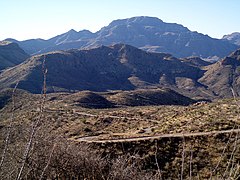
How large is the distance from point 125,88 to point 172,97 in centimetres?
6744

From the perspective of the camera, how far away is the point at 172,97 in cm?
13250

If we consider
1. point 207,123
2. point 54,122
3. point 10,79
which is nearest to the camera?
point 207,123

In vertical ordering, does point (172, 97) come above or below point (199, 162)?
below

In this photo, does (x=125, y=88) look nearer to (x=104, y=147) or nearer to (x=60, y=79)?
(x=60, y=79)

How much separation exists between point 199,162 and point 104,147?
9410 millimetres

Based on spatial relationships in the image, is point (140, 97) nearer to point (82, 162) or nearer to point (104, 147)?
point (104, 147)

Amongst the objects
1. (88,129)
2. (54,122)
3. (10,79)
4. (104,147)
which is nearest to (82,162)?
(104,147)

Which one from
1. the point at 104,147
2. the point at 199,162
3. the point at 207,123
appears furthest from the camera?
the point at 207,123

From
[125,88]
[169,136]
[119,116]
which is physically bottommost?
[125,88]

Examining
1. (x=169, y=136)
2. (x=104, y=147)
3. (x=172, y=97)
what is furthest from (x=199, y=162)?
(x=172, y=97)

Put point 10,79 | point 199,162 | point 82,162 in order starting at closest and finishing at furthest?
point 82,162 → point 199,162 → point 10,79

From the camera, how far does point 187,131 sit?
37281 mm

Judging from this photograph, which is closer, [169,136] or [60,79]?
[169,136]

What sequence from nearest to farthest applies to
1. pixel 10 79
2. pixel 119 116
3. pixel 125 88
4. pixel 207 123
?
pixel 207 123 → pixel 119 116 → pixel 10 79 → pixel 125 88
